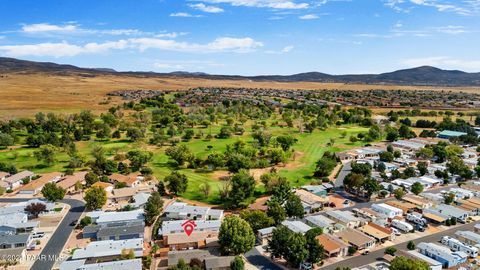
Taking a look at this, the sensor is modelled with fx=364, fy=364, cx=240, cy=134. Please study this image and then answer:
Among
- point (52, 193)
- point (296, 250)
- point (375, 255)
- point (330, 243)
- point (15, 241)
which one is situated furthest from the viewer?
point (52, 193)

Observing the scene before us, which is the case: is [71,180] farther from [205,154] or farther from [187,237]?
[187,237]

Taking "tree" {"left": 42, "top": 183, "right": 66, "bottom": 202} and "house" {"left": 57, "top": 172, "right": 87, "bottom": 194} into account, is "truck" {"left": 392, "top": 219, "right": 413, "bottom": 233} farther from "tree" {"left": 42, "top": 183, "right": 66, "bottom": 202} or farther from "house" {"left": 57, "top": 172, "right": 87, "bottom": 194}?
"house" {"left": 57, "top": 172, "right": 87, "bottom": 194}

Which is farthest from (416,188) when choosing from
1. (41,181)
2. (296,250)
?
(41,181)

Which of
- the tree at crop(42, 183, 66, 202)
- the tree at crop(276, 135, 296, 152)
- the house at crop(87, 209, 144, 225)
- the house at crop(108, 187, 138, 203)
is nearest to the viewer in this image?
the house at crop(87, 209, 144, 225)

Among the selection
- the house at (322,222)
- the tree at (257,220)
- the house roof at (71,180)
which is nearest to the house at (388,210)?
the house at (322,222)

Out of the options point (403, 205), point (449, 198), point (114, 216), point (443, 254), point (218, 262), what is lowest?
point (114, 216)

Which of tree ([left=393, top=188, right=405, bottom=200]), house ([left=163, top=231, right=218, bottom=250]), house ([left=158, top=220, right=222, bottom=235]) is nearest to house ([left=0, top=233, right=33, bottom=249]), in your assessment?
house ([left=158, top=220, right=222, bottom=235])
